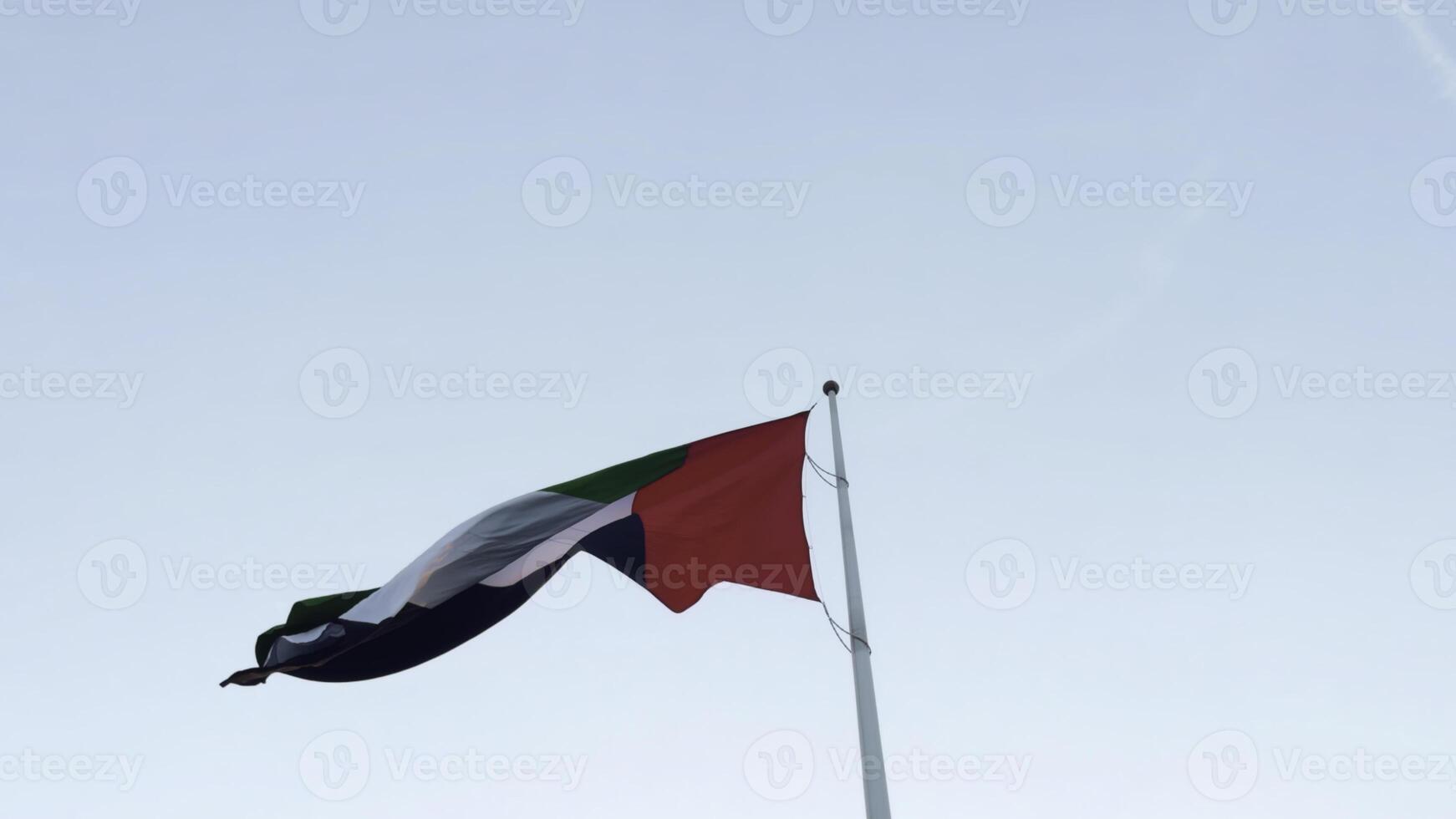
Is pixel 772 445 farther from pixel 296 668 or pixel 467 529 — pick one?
pixel 296 668

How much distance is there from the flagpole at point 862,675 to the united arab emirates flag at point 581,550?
0.45m

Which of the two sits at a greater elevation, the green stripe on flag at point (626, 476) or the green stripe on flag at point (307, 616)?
the green stripe on flag at point (626, 476)

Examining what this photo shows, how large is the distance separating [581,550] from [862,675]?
386cm

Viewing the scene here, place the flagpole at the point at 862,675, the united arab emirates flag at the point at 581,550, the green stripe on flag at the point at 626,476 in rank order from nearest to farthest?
the flagpole at the point at 862,675 → the united arab emirates flag at the point at 581,550 → the green stripe on flag at the point at 626,476

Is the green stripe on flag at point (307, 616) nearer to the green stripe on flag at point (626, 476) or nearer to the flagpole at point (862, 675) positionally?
the green stripe on flag at point (626, 476)

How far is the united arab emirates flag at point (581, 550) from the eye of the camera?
14.2m

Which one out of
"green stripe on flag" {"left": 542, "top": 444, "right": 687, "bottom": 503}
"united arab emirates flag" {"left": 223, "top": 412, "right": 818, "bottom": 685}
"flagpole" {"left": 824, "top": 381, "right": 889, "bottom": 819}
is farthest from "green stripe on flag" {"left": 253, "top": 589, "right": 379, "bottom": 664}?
Answer: "flagpole" {"left": 824, "top": 381, "right": 889, "bottom": 819}

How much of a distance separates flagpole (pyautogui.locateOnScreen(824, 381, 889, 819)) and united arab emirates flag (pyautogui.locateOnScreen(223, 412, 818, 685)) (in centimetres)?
45

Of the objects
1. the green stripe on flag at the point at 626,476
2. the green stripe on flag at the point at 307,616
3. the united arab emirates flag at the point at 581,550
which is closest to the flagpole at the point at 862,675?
the united arab emirates flag at the point at 581,550

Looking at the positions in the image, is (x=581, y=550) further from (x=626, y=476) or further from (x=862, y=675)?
(x=862, y=675)

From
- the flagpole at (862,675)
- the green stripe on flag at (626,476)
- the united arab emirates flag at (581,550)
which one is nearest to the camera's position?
the flagpole at (862,675)

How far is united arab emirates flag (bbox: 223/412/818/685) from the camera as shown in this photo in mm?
14164

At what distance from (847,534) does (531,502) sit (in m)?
3.76

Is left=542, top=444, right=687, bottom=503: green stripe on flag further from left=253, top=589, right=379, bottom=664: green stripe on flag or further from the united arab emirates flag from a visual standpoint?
left=253, top=589, right=379, bottom=664: green stripe on flag
